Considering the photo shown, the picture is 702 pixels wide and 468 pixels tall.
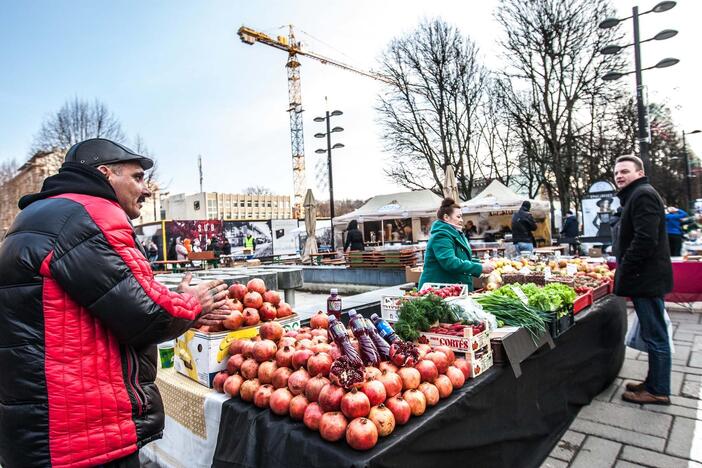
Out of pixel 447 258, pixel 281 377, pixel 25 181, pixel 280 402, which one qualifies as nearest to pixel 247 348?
pixel 281 377

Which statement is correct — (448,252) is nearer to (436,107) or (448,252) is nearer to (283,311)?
(283,311)

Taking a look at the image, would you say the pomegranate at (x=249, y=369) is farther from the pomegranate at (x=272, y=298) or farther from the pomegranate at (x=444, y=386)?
the pomegranate at (x=444, y=386)

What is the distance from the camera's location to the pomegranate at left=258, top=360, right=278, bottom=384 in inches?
81.6

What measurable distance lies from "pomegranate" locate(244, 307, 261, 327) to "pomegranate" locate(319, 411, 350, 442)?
1011 millimetres

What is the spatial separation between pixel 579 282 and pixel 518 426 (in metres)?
2.51

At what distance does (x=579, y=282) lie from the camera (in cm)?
445

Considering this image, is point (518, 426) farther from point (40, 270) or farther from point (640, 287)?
point (40, 270)

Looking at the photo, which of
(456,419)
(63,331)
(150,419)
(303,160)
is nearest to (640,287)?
(456,419)

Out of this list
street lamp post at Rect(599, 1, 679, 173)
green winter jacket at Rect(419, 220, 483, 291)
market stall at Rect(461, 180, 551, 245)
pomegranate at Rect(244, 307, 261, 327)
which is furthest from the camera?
market stall at Rect(461, 180, 551, 245)

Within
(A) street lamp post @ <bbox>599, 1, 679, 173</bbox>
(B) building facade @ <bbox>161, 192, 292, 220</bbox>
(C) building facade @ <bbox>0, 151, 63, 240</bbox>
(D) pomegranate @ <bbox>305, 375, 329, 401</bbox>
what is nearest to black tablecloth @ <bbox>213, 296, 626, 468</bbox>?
(D) pomegranate @ <bbox>305, 375, 329, 401</bbox>

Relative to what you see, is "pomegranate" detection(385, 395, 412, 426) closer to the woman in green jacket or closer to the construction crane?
the woman in green jacket

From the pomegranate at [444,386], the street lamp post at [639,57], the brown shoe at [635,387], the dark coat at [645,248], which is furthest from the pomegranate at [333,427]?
the street lamp post at [639,57]

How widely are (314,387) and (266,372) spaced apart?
1.20 ft

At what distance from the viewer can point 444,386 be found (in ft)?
6.57
